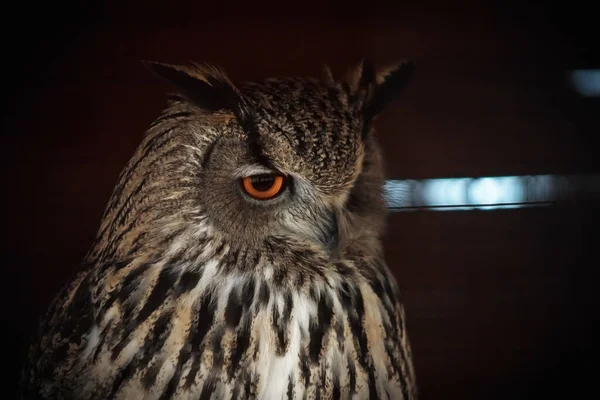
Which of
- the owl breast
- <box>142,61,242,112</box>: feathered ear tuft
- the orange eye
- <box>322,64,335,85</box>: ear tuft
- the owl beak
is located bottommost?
the owl breast

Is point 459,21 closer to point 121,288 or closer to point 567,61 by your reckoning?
point 567,61

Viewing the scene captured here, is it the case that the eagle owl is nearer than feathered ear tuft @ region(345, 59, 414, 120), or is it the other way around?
the eagle owl

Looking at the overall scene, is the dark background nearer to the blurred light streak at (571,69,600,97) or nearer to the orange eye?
the blurred light streak at (571,69,600,97)

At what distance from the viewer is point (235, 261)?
3.03 feet

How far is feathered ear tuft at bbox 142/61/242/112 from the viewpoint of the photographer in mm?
899

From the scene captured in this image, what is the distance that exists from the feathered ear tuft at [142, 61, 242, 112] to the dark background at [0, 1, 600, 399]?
4 cm

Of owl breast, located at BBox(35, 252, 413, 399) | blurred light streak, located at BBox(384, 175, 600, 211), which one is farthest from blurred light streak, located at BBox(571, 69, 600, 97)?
owl breast, located at BBox(35, 252, 413, 399)

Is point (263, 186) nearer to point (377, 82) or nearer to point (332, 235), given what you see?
point (332, 235)

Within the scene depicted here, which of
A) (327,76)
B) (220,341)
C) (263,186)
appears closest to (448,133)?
(327,76)

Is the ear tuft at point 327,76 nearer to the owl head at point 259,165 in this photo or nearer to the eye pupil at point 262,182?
the owl head at point 259,165

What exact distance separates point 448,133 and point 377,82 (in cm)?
18

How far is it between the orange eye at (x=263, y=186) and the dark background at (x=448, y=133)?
246 mm

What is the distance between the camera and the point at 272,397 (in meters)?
0.89

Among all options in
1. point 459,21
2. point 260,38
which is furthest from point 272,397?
point 459,21
